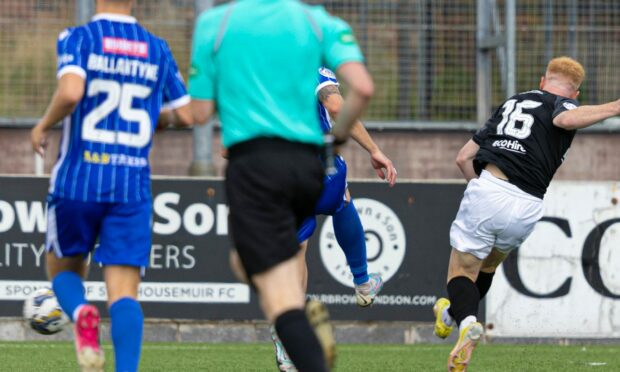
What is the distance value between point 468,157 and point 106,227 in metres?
2.96

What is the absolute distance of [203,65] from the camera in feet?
16.0

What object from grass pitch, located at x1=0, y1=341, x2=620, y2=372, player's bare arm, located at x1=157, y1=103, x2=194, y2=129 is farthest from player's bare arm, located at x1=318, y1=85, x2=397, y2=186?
grass pitch, located at x1=0, y1=341, x2=620, y2=372

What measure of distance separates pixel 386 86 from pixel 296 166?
30.0ft

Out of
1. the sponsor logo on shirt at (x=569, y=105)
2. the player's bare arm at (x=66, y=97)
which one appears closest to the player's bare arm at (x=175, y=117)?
the player's bare arm at (x=66, y=97)

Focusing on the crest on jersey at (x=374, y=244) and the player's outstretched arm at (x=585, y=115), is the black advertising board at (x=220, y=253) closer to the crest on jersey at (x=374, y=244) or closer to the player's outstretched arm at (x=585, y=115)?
the crest on jersey at (x=374, y=244)

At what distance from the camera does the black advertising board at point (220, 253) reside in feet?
33.8

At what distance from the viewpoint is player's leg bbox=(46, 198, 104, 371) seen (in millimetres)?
5270

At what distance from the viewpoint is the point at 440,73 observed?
13766 mm

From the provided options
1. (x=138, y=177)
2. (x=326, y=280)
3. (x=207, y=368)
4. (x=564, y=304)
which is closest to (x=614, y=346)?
(x=564, y=304)

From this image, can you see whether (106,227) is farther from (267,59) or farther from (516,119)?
(516,119)

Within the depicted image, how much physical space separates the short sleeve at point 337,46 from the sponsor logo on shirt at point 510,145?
2.66 metres

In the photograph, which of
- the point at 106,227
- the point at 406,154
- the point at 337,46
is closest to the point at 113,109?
the point at 106,227

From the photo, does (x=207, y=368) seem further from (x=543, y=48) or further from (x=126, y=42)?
(x=543, y=48)

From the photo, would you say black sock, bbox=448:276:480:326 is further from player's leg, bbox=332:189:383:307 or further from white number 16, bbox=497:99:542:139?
white number 16, bbox=497:99:542:139
